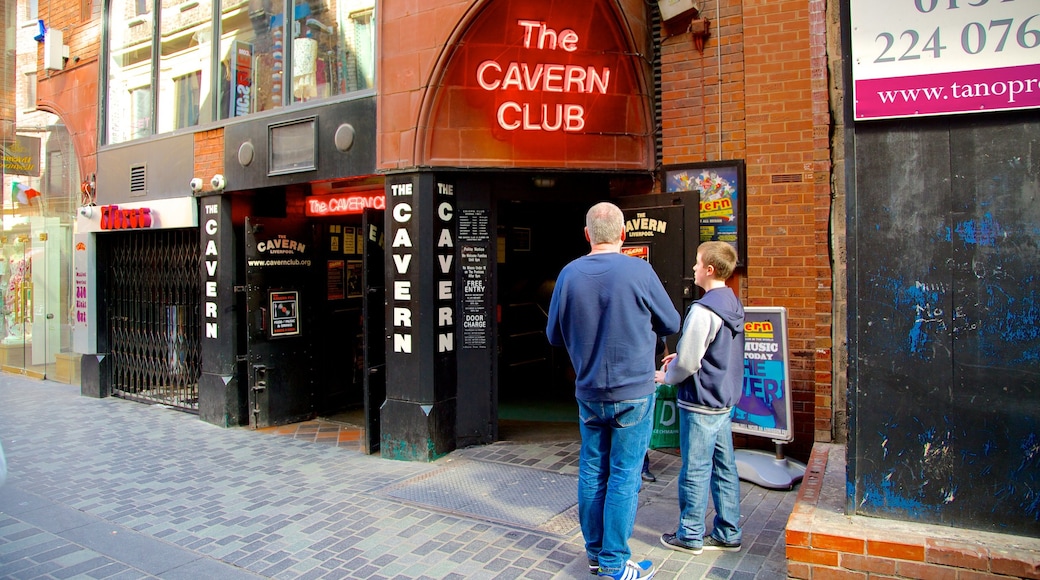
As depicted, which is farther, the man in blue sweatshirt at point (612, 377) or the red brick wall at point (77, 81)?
the red brick wall at point (77, 81)

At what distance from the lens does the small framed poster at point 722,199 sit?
6109 mm

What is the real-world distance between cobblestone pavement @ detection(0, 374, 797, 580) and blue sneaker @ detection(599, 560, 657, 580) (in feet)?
0.37

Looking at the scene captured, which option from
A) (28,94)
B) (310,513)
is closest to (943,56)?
(310,513)

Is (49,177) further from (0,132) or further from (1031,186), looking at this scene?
(1031,186)

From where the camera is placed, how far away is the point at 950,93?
10.0 feet

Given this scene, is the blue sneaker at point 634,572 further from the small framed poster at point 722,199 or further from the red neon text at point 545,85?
the red neon text at point 545,85

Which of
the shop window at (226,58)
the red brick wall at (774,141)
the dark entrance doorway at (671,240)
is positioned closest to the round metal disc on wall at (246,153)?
the shop window at (226,58)

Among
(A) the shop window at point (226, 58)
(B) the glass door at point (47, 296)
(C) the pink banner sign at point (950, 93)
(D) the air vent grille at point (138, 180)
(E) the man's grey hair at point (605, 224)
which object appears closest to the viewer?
(C) the pink banner sign at point (950, 93)

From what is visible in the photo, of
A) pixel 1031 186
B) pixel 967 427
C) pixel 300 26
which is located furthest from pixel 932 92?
pixel 300 26

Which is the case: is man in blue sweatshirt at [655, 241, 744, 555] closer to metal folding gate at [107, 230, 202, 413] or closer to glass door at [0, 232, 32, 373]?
metal folding gate at [107, 230, 202, 413]

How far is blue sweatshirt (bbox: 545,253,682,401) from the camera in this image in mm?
3580

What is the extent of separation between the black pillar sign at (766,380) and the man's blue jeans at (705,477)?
1370 mm

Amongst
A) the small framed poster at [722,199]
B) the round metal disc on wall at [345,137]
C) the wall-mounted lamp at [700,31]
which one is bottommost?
the small framed poster at [722,199]

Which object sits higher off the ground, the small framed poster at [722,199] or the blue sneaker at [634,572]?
the small framed poster at [722,199]
